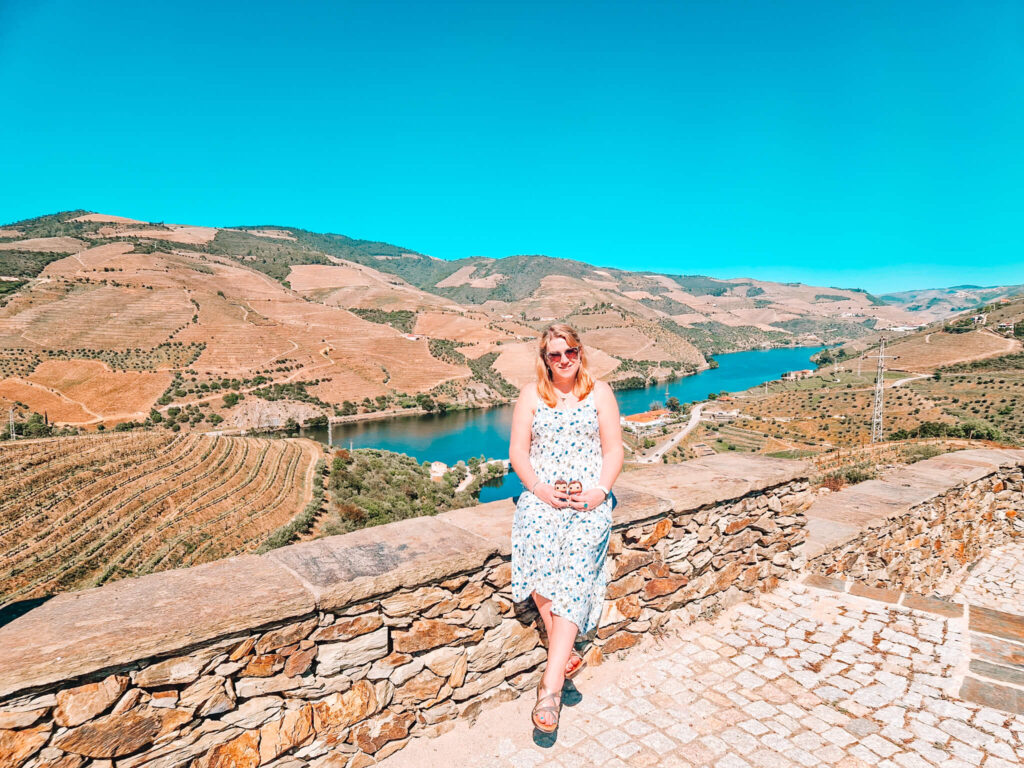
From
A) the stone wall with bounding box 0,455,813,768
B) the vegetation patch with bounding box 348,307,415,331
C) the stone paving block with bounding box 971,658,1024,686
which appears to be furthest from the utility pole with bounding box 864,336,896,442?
the vegetation patch with bounding box 348,307,415,331

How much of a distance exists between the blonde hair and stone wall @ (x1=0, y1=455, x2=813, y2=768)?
0.76 m

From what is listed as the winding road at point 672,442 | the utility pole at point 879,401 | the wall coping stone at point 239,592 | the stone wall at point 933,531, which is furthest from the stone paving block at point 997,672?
the winding road at point 672,442

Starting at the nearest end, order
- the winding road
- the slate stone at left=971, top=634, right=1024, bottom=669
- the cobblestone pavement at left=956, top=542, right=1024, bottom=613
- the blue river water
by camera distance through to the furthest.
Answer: the slate stone at left=971, top=634, right=1024, bottom=669
the cobblestone pavement at left=956, top=542, right=1024, bottom=613
the winding road
the blue river water

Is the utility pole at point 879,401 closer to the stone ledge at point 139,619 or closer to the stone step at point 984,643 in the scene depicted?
the stone step at point 984,643

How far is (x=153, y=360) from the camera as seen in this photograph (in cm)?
6638

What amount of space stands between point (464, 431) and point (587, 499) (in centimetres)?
6595

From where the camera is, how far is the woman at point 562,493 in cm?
243

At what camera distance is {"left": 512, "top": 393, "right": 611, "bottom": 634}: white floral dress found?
2.44 metres

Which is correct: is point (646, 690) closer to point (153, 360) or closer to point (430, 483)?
point (430, 483)

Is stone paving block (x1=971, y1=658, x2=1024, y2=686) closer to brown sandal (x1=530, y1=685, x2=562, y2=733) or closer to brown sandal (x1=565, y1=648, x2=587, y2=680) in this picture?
brown sandal (x1=565, y1=648, x2=587, y2=680)

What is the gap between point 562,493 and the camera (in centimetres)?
245

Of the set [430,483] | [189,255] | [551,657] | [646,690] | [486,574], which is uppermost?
[189,255]

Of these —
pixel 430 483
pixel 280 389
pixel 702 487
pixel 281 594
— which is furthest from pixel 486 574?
pixel 280 389

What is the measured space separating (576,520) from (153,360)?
78.9 meters
